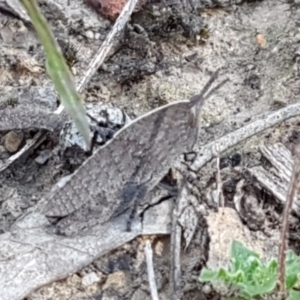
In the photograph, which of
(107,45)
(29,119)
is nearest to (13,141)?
(29,119)

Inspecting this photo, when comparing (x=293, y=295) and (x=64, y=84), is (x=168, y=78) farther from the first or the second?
(x=64, y=84)

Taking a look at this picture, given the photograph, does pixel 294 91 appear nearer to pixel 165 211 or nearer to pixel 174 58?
pixel 174 58

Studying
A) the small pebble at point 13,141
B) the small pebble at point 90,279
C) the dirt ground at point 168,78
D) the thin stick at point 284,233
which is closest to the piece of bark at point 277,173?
the dirt ground at point 168,78

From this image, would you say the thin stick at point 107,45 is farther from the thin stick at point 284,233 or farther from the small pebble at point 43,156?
the thin stick at point 284,233

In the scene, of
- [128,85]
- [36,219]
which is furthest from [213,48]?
[36,219]

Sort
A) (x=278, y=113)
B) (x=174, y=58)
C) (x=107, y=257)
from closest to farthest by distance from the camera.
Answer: (x=107, y=257), (x=278, y=113), (x=174, y=58)

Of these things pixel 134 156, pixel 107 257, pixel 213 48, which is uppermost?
pixel 213 48
